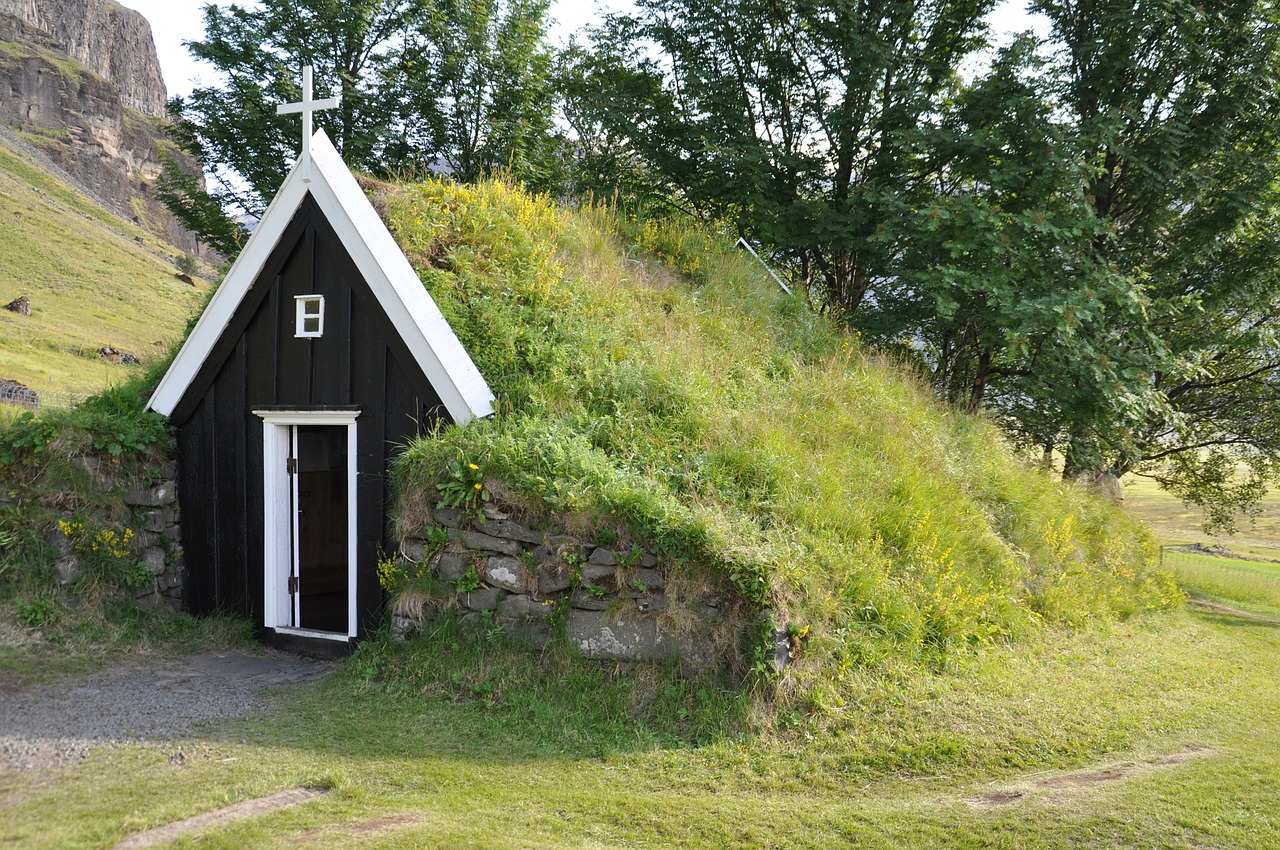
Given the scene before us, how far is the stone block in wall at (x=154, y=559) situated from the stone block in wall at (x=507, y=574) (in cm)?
410

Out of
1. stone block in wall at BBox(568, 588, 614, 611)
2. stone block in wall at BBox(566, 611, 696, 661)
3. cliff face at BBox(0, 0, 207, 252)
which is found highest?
cliff face at BBox(0, 0, 207, 252)

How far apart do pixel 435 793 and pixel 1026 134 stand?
11.1 m

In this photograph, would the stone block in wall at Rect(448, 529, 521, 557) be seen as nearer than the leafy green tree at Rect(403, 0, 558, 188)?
Yes

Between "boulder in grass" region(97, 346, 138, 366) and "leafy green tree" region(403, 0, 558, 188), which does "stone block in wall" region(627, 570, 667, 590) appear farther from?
"boulder in grass" region(97, 346, 138, 366)

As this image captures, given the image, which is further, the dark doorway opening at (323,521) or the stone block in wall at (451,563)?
the dark doorway opening at (323,521)

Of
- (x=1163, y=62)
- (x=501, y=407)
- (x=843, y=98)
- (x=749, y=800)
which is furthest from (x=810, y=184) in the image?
(x=749, y=800)

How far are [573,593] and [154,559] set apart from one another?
4.98 m

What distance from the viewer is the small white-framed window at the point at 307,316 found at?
8.42 metres

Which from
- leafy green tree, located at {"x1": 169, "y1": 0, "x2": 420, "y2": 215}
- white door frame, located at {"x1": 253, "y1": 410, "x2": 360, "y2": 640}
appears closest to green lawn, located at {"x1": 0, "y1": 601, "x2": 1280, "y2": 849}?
white door frame, located at {"x1": 253, "y1": 410, "x2": 360, "y2": 640}

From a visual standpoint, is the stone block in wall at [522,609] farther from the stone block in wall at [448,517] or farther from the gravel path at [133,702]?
the gravel path at [133,702]

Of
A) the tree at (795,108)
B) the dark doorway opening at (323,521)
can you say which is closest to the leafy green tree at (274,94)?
the tree at (795,108)

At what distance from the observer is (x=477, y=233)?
1050 cm

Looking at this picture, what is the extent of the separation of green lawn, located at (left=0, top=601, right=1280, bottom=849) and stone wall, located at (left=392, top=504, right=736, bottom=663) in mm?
283

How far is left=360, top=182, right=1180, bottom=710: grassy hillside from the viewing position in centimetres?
680
